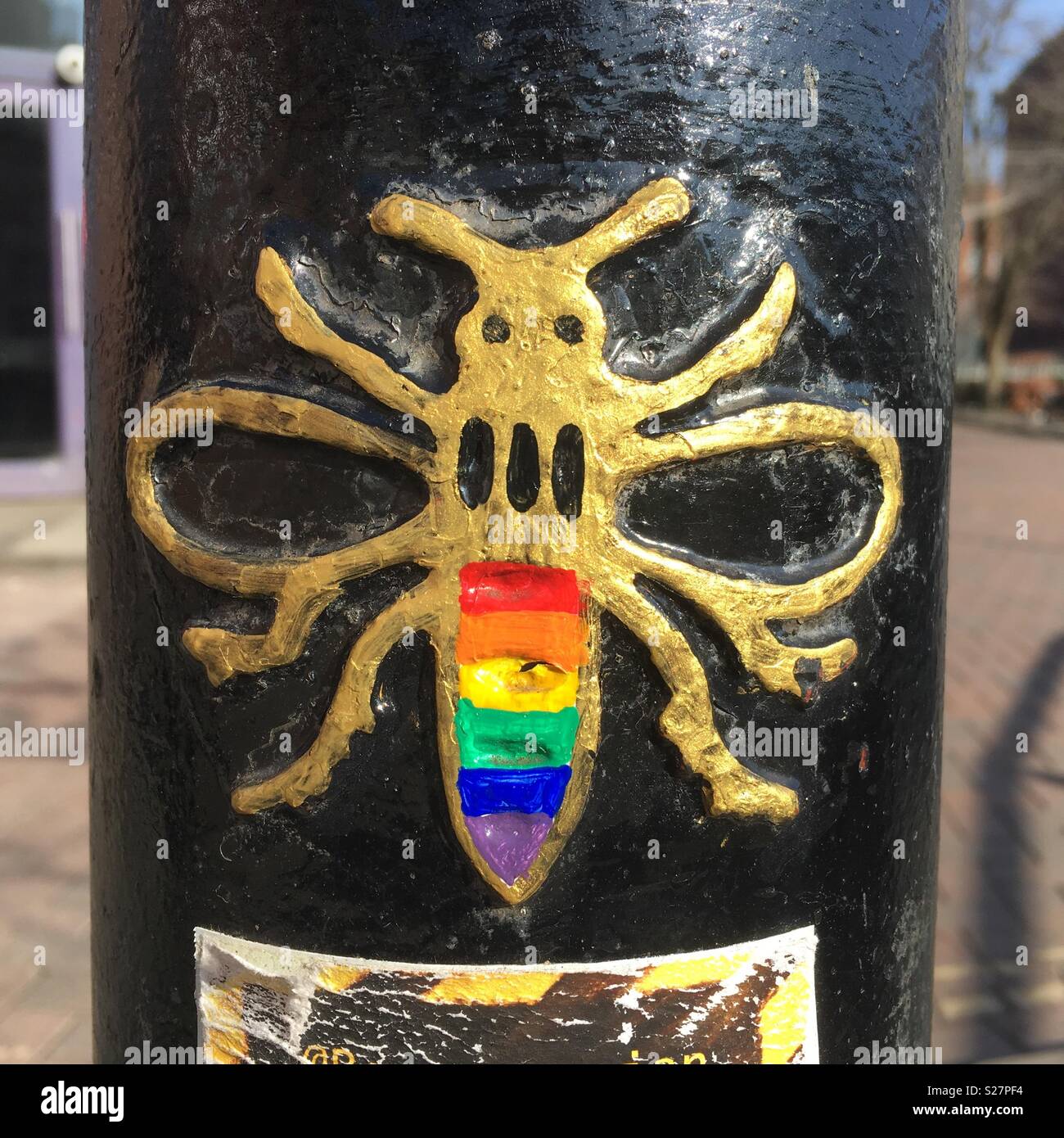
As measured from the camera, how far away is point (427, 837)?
114cm

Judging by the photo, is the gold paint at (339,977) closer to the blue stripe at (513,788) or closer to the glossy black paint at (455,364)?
the glossy black paint at (455,364)

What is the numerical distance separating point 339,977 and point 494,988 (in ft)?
0.51

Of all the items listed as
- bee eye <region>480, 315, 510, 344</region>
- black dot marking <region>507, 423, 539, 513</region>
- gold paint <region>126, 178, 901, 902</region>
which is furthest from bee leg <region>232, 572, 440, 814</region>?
bee eye <region>480, 315, 510, 344</region>

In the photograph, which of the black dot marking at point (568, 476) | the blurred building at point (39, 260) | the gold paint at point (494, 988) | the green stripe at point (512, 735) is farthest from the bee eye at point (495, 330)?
the blurred building at point (39, 260)

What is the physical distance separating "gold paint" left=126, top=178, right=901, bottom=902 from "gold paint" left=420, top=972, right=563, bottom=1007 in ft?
0.28

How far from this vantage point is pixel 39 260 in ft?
27.2

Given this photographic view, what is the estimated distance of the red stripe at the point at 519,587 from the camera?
1.09 meters

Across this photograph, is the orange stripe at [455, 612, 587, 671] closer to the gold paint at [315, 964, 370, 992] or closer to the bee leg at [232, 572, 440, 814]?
the bee leg at [232, 572, 440, 814]

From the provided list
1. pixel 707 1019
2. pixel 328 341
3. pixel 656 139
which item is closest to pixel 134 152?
pixel 328 341

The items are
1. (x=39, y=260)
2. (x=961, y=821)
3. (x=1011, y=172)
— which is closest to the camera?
(x=961, y=821)

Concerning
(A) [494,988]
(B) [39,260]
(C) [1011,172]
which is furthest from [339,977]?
(C) [1011,172]

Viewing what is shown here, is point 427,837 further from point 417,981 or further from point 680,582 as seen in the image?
point 680,582

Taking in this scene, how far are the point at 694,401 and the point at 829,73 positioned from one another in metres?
0.34

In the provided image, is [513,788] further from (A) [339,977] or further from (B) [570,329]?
(B) [570,329]
